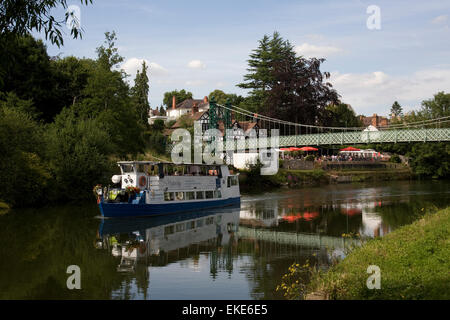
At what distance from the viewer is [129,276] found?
1584cm

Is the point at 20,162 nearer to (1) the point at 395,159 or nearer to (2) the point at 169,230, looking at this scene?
(2) the point at 169,230

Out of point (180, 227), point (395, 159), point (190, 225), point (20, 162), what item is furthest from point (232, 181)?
point (395, 159)

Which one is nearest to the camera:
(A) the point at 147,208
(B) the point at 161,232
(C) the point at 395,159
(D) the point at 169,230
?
(B) the point at 161,232

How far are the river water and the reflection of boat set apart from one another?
0.05m

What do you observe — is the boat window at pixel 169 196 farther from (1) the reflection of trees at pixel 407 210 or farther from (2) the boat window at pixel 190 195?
(1) the reflection of trees at pixel 407 210

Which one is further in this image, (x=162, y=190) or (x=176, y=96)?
(x=176, y=96)

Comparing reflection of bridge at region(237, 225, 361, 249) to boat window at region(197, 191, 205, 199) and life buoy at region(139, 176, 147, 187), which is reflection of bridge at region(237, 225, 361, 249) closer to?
life buoy at region(139, 176, 147, 187)

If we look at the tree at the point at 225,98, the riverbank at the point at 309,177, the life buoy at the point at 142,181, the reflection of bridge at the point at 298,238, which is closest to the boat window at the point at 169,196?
the life buoy at the point at 142,181

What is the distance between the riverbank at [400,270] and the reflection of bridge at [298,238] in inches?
186

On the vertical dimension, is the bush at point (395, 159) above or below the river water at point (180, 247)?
above

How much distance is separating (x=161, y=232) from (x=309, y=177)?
3828 cm

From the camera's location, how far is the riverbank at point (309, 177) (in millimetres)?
55844

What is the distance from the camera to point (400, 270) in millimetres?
11688
